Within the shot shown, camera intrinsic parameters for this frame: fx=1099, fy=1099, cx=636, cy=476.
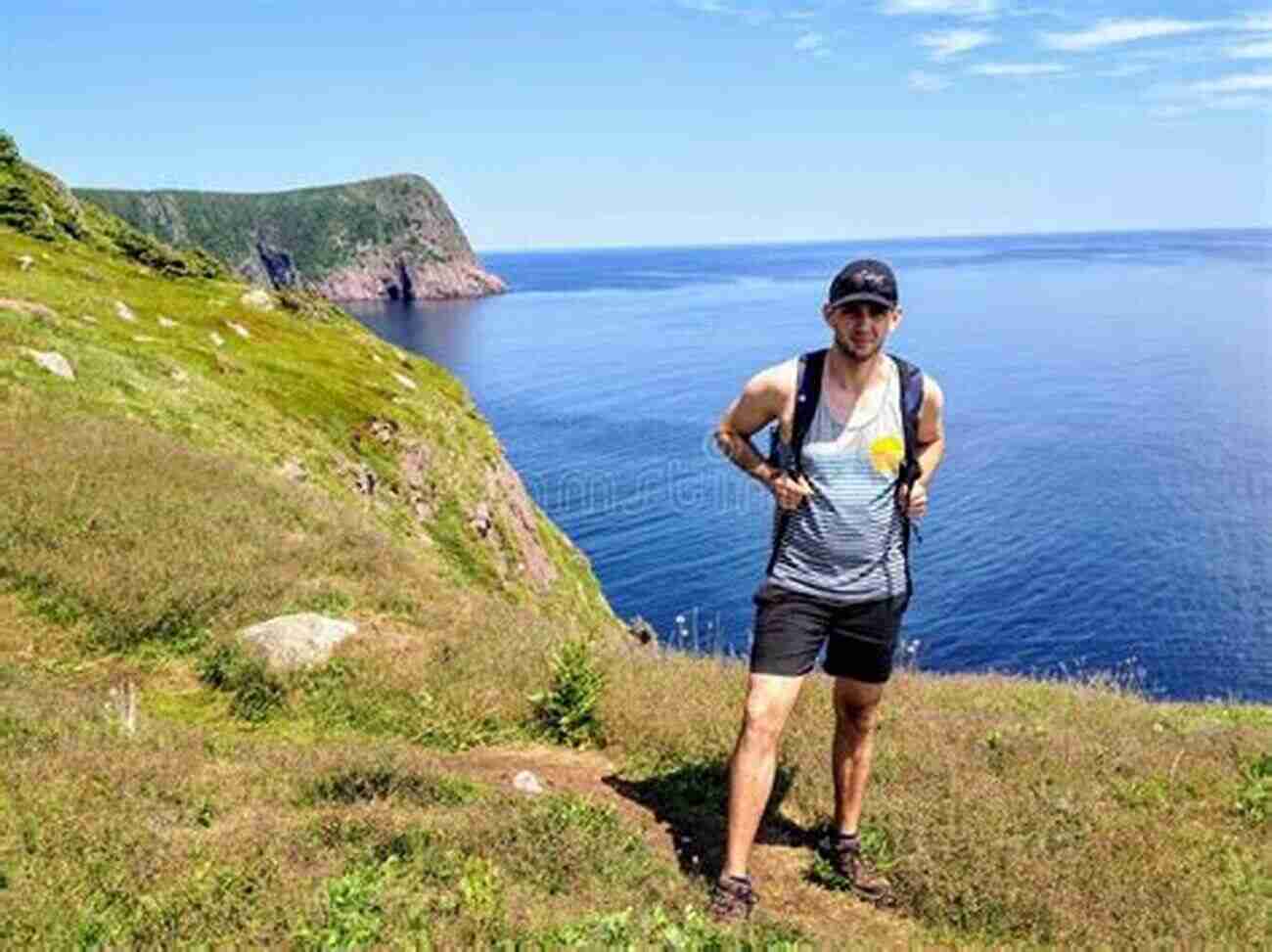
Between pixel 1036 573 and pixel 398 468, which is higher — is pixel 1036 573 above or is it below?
below

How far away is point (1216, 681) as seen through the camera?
5475 cm

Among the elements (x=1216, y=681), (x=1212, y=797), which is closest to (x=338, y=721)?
(x=1212, y=797)

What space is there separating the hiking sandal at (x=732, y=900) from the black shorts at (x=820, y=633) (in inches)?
52.7

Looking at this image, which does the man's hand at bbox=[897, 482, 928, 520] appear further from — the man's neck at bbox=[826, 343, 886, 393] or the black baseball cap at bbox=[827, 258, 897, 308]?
the black baseball cap at bbox=[827, 258, 897, 308]

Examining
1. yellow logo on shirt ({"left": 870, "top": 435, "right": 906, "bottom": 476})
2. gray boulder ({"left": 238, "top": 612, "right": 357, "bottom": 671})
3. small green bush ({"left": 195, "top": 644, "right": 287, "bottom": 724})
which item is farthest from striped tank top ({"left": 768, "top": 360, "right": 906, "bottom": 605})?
gray boulder ({"left": 238, "top": 612, "right": 357, "bottom": 671})

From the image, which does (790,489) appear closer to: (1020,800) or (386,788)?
(1020,800)

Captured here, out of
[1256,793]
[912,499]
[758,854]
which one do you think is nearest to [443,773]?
[758,854]

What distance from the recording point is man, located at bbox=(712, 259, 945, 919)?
714 cm

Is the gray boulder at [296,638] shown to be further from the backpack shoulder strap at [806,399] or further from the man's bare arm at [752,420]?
the backpack shoulder strap at [806,399]

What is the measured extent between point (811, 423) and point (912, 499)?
0.85 m

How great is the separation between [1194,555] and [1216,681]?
61.7 feet

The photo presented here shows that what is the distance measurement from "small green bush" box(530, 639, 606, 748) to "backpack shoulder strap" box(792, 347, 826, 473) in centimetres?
451

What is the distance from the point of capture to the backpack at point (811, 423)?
723cm

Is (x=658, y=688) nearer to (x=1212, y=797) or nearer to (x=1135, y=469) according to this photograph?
(x=1212, y=797)
